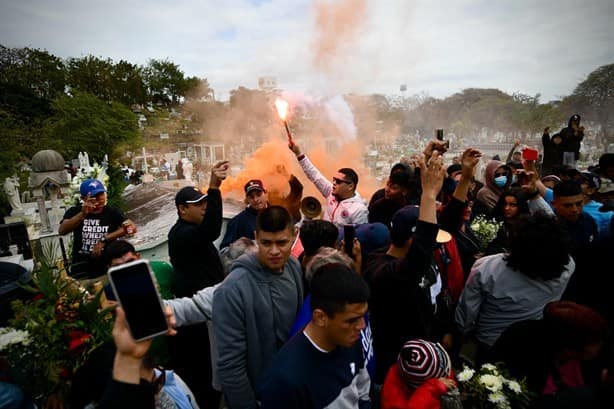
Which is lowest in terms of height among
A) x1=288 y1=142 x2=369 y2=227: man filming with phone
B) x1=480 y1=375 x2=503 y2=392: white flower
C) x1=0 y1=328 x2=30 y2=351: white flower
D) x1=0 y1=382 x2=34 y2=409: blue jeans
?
x1=480 y1=375 x2=503 y2=392: white flower

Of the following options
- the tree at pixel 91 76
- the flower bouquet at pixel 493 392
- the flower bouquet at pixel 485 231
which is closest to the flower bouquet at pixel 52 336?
the flower bouquet at pixel 493 392

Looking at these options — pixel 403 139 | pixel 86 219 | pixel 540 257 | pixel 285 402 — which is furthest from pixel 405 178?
pixel 403 139

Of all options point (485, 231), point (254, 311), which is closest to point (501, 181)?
point (485, 231)

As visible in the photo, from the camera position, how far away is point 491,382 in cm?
193

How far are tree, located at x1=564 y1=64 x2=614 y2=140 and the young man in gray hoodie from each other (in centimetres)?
2745

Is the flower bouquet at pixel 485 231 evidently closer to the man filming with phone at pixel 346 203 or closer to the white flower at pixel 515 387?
the man filming with phone at pixel 346 203

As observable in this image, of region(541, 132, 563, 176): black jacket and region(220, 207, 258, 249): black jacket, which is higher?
region(541, 132, 563, 176): black jacket

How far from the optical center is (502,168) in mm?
6199

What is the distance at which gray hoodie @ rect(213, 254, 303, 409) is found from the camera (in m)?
2.16

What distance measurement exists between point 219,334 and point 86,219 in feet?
11.4

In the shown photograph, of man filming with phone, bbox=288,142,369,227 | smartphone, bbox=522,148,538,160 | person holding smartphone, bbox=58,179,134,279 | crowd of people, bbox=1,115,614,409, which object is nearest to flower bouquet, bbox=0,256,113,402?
crowd of people, bbox=1,115,614,409

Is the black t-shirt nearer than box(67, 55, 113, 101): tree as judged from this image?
Yes

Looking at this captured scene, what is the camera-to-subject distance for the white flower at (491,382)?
1901mm

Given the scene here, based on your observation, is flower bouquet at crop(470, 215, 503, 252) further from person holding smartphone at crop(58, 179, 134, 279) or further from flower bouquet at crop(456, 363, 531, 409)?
person holding smartphone at crop(58, 179, 134, 279)
